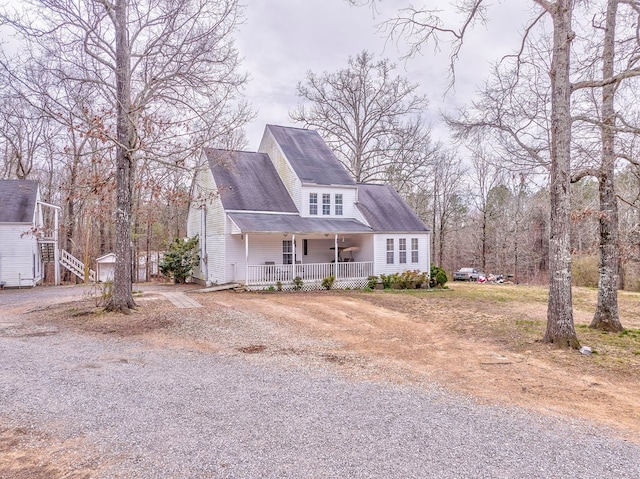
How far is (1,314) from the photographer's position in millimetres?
11078

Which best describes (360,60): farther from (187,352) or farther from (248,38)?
(187,352)

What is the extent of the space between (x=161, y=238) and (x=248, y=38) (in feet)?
75.4

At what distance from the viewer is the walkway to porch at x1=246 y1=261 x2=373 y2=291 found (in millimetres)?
17000

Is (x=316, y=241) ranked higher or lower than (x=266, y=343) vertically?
higher

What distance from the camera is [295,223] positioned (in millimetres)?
17750

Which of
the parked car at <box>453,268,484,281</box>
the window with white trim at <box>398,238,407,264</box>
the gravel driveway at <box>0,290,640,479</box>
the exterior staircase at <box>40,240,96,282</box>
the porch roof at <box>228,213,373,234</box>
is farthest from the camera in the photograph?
the parked car at <box>453,268,484,281</box>

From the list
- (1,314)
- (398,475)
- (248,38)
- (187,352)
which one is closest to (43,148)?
(1,314)

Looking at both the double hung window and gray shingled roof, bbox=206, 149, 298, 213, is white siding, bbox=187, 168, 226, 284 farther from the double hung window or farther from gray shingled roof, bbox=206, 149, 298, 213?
the double hung window

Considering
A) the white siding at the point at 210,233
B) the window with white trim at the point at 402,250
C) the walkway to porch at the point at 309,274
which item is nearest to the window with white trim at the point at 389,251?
the window with white trim at the point at 402,250

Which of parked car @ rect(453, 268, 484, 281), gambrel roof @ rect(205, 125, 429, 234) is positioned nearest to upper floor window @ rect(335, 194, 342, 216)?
gambrel roof @ rect(205, 125, 429, 234)

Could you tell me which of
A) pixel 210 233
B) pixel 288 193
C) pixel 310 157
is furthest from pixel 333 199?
pixel 210 233

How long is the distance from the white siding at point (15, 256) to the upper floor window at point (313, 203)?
13899mm

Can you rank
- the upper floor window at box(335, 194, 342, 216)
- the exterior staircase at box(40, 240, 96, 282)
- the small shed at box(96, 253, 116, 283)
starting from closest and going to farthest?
the upper floor window at box(335, 194, 342, 216), the exterior staircase at box(40, 240, 96, 282), the small shed at box(96, 253, 116, 283)

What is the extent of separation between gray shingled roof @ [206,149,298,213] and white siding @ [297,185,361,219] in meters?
0.53
